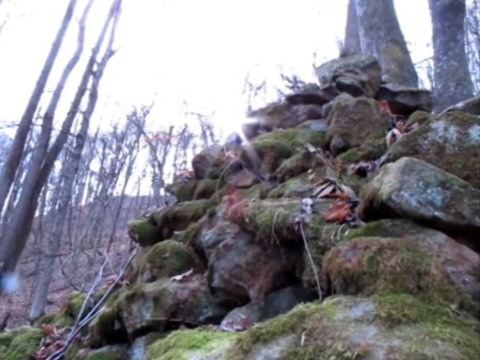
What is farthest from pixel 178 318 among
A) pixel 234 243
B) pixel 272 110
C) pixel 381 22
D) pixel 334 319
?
pixel 381 22

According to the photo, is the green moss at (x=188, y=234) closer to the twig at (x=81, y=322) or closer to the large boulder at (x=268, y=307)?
the twig at (x=81, y=322)

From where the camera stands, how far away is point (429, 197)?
2.61 metres

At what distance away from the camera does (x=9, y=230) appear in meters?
6.66

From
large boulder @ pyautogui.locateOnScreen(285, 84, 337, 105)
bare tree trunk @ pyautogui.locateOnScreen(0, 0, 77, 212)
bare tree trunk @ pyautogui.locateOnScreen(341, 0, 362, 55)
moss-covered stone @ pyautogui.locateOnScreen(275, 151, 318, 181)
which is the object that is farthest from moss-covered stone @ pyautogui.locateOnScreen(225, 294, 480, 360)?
bare tree trunk @ pyautogui.locateOnScreen(341, 0, 362, 55)

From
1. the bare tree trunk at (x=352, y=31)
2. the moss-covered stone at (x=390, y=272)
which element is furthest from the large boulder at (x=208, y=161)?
the bare tree trunk at (x=352, y=31)

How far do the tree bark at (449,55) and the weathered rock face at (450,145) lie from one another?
294 centimetres

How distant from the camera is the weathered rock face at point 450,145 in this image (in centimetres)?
305

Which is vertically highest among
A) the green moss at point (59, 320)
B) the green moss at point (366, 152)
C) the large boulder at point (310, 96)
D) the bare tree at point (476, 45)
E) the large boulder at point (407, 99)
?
the bare tree at point (476, 45)

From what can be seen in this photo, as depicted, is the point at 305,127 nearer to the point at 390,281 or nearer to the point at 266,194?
the point at 266,194

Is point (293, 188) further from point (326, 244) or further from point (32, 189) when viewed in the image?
point (32, 189)

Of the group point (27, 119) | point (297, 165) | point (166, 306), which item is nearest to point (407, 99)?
point (297, 165)

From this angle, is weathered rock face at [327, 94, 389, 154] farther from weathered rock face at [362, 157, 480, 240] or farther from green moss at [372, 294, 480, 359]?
green moss at [372, 294, 480, 359]

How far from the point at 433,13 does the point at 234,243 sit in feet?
16.1

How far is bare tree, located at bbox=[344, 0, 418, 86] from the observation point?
642 centimetres
